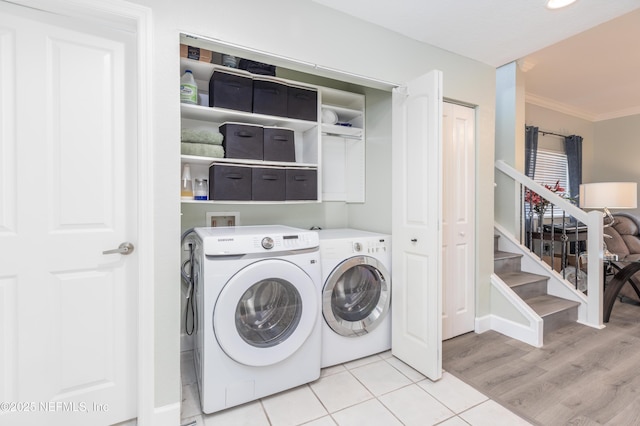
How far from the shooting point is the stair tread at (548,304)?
268 cm

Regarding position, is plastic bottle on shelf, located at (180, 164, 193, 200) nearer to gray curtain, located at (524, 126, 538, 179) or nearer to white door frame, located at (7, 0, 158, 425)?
Result: white door frame, located at (7, 0, 158, 425)

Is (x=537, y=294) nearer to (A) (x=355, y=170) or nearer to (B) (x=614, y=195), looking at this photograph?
(B) (x=614, y=195)

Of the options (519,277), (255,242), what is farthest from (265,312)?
(519,277)

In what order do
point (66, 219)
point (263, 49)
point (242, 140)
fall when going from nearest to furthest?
point (66, 219) < point (263, 49) < point (242, 140)

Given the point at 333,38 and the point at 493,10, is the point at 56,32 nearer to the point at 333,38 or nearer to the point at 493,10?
the point at 333,38

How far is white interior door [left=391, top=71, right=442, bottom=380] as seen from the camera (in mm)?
1916

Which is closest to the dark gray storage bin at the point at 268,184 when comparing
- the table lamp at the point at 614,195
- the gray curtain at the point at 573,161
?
the table lamp at the point at 614,195

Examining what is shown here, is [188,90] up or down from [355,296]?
up

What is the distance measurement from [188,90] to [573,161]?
6.06 metres

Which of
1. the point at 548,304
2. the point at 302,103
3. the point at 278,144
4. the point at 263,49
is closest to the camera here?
the point at 263,49

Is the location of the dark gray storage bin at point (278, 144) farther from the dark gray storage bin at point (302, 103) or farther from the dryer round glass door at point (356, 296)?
the dryer round glass door at point (356, 296)

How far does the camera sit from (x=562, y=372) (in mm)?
2049

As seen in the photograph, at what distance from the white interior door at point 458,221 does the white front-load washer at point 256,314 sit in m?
1.22

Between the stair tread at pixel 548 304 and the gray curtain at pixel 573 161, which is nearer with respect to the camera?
the stair tread at pixel 548 304
